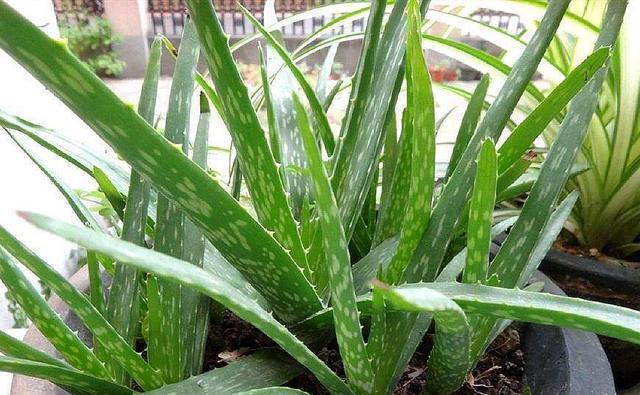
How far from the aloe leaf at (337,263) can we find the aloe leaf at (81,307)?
0.10m

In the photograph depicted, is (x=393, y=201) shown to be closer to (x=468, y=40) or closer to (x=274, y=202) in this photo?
(x=274, y=202)

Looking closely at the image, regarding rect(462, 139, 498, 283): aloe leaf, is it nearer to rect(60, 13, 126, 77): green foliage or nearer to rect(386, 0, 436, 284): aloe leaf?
rect(386, 0, 436, 284): aloe leaf

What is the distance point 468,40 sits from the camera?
1176 mm

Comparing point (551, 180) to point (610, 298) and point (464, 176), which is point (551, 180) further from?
point (610, 298)

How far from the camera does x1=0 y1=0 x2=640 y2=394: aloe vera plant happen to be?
0.19 metres

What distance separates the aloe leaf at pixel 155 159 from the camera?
0.16 metres

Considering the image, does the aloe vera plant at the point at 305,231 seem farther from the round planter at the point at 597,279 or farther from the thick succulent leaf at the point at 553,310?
the round planter at the point at 597,279

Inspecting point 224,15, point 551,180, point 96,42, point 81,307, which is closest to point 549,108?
point 551,180

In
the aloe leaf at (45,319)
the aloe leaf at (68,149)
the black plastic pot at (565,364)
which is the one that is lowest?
the black plastic pot at (565,364)

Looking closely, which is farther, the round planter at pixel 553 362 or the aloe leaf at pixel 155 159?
the round planter at pixel 553 362

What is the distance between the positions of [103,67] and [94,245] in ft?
3.56

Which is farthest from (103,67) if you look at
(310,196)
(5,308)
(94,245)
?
(94,245)

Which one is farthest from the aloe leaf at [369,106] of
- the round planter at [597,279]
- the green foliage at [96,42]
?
the green foliage at [96,42]

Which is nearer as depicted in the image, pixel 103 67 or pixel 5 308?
pixel 5 308
